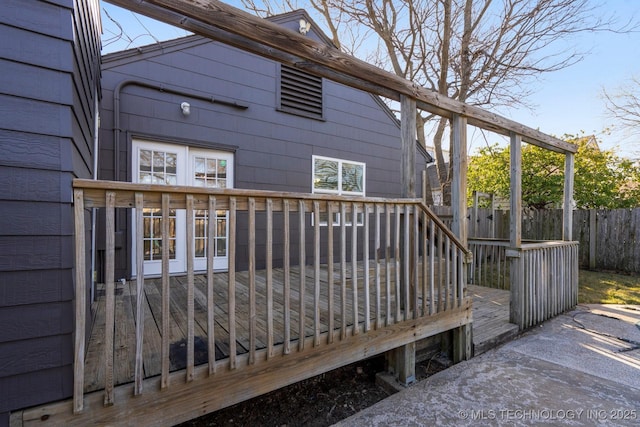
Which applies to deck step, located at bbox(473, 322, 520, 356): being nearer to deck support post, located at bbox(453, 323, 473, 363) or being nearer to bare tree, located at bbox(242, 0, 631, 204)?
deck support post, located at bbox(453, 323, 473, 363)

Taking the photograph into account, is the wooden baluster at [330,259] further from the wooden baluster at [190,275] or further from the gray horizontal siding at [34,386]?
the gray horizontal siding at [34,386]

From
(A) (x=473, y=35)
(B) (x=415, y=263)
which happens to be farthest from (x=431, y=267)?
(A) (x=473, y=35)

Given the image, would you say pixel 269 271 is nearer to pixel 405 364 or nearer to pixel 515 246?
pixel 405 364

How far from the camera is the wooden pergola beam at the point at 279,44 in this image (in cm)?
160

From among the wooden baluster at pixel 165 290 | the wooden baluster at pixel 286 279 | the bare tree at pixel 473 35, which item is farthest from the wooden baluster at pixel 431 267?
the bare tree at pixel 473 35

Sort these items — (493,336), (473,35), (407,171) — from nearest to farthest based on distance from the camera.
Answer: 1. (407,171)
2. (493,336)
3. (473,35)

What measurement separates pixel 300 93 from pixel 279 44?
3620 millimetres

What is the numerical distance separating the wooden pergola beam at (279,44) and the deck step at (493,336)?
2267 mm

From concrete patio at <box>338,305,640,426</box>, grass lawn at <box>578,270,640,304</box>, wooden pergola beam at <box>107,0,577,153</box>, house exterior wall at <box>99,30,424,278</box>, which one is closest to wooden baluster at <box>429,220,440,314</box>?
concrete patio at <box>338,305,640,426</box>

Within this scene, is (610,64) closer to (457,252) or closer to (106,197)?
(457,252)

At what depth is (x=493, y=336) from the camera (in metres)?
3.19

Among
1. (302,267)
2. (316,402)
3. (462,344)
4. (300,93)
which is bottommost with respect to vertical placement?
(316,402)

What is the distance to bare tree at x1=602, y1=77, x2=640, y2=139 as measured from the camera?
414 inches

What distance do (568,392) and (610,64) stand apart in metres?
10.6
